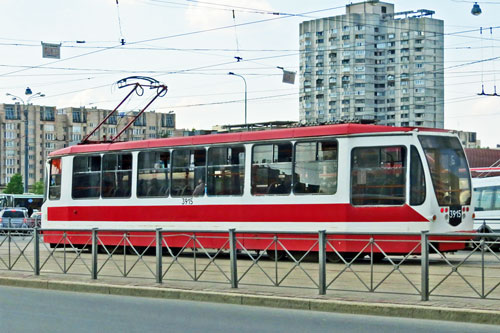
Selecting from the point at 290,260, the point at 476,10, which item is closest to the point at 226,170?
the point at 290,260

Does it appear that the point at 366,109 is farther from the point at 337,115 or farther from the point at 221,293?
the point at 221,293

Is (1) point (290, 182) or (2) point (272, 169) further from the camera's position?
(2) point (272, 169)

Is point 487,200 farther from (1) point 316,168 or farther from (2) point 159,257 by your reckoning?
(2) point 159,257

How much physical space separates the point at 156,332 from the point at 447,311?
3566 mm

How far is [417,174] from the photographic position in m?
18.7

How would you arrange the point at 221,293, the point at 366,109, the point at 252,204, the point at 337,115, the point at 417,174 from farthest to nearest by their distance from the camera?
the point at 366,109
the point at 337,115
the point at 252,204
the point at 417,174
the point at 221,293

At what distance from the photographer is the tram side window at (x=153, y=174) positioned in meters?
22.8

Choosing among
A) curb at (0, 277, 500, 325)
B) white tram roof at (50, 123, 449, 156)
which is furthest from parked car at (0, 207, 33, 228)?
curb at (0, 277, 500, 325)

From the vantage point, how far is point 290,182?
2009 centimetres

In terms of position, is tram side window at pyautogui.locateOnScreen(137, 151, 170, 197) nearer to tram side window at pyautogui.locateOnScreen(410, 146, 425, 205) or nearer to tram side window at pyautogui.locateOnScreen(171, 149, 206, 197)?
tram side window at pyautogui.locateOnScreen(171, 149, 206, 197)

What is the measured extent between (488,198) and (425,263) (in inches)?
695

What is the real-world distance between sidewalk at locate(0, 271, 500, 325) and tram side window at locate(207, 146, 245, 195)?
575 centimetres

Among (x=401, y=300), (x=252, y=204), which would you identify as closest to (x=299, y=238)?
(x=401, y=300)

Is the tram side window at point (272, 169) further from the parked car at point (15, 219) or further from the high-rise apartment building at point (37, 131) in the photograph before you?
the high-rise apartment building at point (37, 131)
